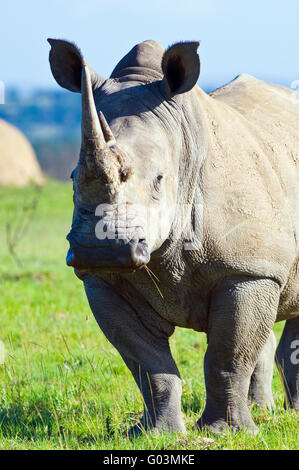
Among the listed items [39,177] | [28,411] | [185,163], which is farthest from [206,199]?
[39,177]

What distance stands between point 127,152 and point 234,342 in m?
1.25

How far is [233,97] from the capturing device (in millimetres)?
5875

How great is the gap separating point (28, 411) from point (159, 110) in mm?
2196

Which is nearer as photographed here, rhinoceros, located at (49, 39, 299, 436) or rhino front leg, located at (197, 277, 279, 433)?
rhinoceros, located at (49, 39, 299, 436)

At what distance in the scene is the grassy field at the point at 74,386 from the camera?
4.79m

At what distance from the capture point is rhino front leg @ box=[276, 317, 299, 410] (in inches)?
244

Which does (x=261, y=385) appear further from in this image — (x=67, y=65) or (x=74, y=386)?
(x=67, y=65)

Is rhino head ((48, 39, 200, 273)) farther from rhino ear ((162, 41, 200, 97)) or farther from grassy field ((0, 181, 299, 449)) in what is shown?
grassy field ((0, 181, 299, 449))

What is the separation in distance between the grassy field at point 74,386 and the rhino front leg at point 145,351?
0.19m

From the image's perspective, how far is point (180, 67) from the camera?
4715 mm

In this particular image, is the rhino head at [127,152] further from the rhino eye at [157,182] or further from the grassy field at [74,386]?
the grassy field at [74,386]

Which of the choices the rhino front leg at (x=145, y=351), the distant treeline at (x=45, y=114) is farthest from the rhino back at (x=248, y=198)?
the distant treeline at (x=45, y=114)

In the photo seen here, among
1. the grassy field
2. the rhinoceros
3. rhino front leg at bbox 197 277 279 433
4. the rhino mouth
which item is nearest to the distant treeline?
the grassy field

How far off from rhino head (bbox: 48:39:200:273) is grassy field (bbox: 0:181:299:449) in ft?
3.68
